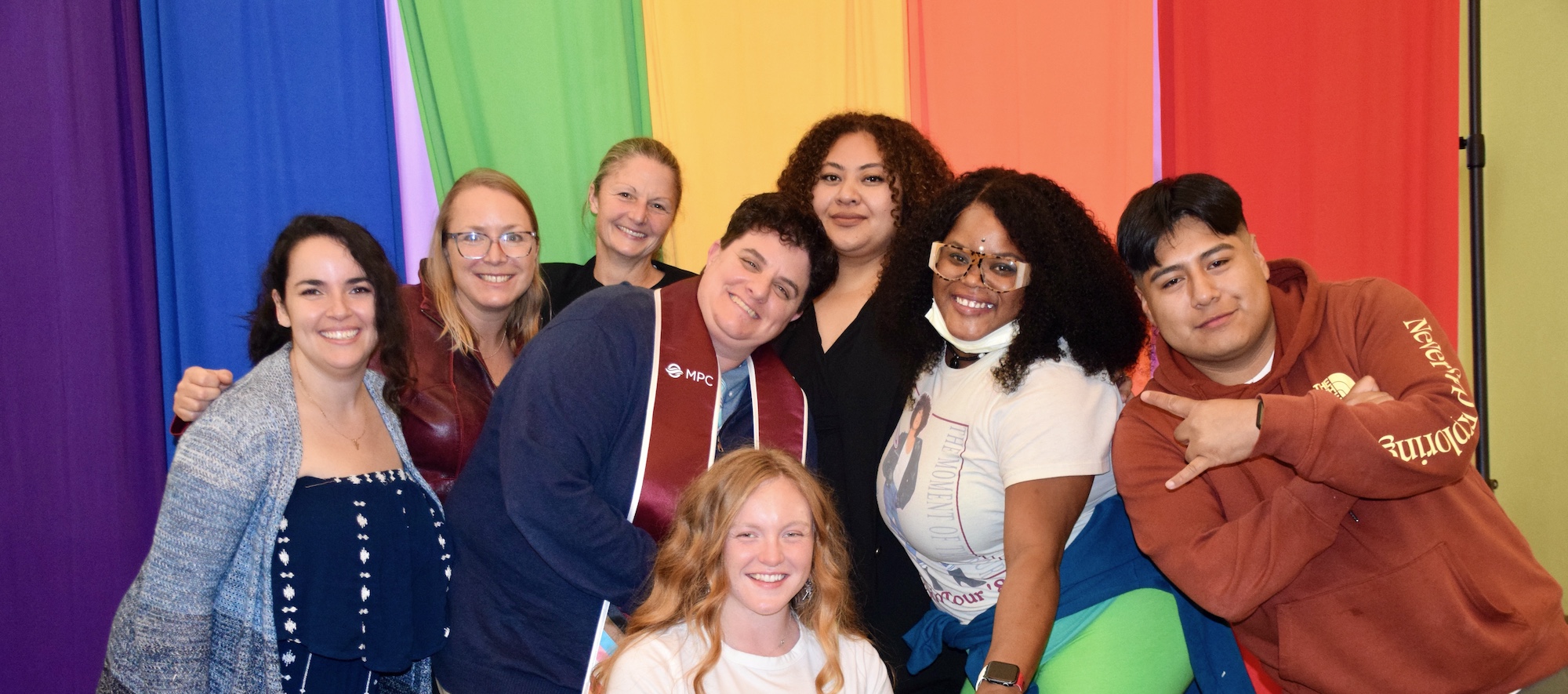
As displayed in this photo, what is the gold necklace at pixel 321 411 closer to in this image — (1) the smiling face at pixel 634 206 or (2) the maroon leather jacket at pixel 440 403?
(2) the maroon leather jacket at pixel 440 403

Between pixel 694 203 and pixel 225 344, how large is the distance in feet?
5.72

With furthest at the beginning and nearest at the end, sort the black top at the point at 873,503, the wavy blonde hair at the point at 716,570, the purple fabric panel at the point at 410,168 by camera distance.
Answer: the purple fabric panel at the point at 410,168 → the black top at the point at 873,503 → the wavy blonde hair at the point at 716,570

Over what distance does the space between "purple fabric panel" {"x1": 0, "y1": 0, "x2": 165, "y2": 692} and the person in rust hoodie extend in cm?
333

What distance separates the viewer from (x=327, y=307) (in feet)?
6.98

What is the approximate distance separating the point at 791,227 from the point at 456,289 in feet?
3.38

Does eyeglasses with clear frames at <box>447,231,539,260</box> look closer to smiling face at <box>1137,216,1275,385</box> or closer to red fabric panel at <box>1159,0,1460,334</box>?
smiling face at <box>1137,216,1275,385</box>

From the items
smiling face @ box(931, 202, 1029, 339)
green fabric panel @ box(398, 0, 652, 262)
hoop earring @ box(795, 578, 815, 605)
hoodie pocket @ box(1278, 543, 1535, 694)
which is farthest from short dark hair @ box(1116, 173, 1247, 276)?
green fabric panel @ box(398, 0, 652, 262)

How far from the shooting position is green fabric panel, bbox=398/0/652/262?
11.5ft

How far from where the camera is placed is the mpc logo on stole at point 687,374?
2.07 meters

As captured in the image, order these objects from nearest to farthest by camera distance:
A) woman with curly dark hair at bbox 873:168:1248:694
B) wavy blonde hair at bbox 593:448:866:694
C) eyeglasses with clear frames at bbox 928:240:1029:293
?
1. woman with curly dark hair at bbox 873:168:1248:694
2. wavy blonde hair at bbox 593:448:866:694
3. eyeglasses with clear frames at bbox 928:240:1029:293

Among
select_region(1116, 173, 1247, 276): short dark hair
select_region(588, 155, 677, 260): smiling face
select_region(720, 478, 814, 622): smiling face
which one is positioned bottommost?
select_region(720, 478, 814, 622): smiling face

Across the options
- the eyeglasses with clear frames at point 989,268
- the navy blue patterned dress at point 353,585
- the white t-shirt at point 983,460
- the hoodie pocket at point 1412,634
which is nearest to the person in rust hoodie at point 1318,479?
the hoodie pocket at point 1412,634

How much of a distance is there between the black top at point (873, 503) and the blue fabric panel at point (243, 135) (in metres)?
2.04

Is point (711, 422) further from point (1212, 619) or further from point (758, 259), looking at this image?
point (1212, 619)
